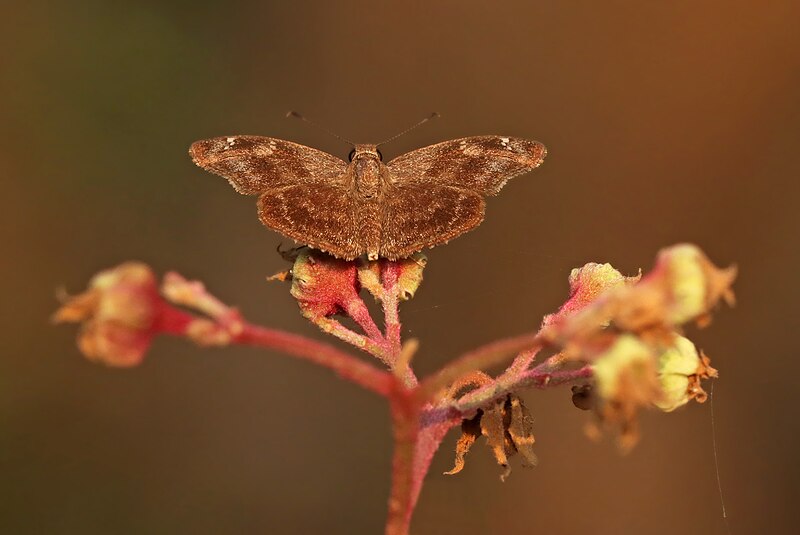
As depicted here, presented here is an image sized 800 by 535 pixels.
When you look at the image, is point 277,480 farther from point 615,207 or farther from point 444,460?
point 615,207

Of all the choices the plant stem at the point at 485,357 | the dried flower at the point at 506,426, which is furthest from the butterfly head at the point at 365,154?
the plant stem at the point at 485,357

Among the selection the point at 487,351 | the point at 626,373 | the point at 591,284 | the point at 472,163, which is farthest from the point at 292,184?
the point at 626,373

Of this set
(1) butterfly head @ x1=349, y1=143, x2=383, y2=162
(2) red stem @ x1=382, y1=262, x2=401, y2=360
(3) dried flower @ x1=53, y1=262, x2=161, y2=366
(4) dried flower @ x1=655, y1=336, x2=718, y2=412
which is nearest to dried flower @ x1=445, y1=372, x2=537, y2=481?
(2) red stem @ x1=382, y1=262, x2=401, y2=360

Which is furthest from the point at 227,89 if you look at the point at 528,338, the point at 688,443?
the point at 528,338

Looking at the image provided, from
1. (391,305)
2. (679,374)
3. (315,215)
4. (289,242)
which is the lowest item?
(679,374)

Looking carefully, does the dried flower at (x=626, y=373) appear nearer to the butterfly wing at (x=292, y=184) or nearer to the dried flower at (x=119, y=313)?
the dried flower at (x=119, y=313)

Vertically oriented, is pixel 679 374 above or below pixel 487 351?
above

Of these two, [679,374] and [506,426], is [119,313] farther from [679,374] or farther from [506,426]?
[679,374]
